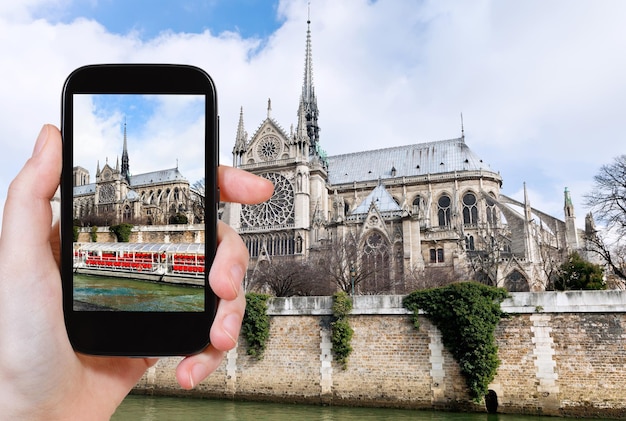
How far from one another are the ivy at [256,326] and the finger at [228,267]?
15226mm

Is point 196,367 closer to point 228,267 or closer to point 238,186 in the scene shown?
point 228,267

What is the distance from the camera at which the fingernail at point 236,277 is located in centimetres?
185

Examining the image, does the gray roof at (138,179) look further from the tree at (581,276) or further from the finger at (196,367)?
the tree at (581,276)

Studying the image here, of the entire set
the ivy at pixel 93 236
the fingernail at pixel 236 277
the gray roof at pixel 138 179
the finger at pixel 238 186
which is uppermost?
the gray roof at pixel 138 179

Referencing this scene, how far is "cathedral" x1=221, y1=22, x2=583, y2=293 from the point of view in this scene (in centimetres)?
3325

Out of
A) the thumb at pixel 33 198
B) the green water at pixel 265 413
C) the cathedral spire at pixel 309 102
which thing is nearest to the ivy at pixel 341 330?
the green water at pixel 265 413

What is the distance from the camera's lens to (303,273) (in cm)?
3012

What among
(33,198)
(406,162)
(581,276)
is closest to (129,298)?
(33,198)

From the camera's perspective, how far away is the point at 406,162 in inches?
2004

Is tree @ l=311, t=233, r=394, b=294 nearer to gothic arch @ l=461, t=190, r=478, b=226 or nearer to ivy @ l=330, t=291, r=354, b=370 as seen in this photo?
ivy @ l=330, t=291, r=354, b=370

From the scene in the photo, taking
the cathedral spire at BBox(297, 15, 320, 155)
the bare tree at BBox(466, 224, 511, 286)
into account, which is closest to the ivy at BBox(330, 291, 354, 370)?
the bare tree at BBox(466, 224, 511, 286)

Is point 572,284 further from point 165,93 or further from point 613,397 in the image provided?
point 165,93

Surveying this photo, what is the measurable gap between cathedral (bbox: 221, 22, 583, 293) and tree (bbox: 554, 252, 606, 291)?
4474mm

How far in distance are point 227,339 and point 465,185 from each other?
4611 cm
